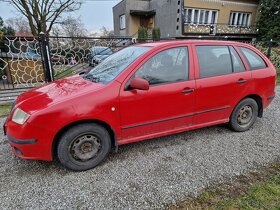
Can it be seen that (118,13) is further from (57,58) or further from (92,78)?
(92,78)

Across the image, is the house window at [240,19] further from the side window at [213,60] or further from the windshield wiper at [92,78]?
the windshield wiper at [92,78]

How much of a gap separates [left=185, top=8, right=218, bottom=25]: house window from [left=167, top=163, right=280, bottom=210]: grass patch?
1716 centimetres

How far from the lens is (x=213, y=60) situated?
10.7 feet

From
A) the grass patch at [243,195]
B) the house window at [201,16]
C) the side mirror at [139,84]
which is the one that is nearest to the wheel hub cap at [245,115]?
the grass patch at [243,195]

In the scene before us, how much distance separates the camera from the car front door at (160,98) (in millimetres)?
2729

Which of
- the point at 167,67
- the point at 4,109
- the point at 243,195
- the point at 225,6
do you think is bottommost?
the point at 243,195

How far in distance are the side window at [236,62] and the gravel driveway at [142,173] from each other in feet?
3.90

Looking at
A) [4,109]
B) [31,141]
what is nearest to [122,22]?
[4,109]

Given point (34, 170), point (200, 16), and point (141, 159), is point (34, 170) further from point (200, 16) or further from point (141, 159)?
point (200, 16)

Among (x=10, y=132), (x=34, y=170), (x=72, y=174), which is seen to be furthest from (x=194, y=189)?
(x=10, y=132)

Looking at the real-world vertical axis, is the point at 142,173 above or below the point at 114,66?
below

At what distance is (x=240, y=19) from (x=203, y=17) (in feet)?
13.3

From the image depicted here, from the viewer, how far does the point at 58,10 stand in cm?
1844

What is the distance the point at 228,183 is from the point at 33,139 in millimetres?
2423
